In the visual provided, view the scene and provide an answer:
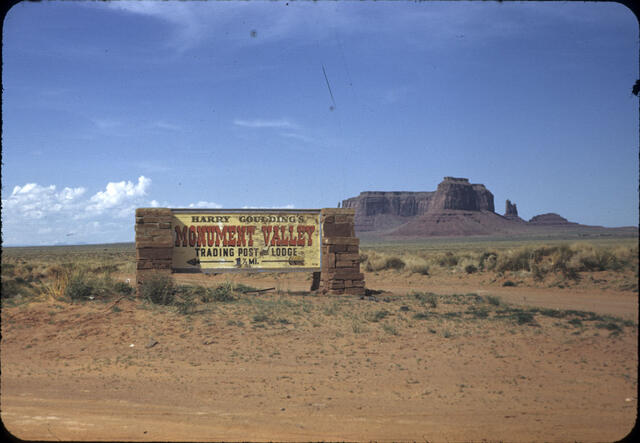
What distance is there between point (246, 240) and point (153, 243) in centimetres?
310

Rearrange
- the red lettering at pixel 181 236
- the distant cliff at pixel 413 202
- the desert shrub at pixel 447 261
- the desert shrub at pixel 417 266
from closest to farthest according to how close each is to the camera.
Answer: the red lettering at pixel 181 236 < the desert shrub at pixel 417 266 < the desert shrub at pixel 447 261 < the distant cliff at pixel 413 202

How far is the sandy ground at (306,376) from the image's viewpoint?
5.79 metres

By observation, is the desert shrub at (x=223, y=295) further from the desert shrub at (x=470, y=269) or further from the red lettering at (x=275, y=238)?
the desert shrub at (x=470, y=269)

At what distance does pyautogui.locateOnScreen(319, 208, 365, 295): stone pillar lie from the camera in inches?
628

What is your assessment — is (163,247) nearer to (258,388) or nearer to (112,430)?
(258,388)

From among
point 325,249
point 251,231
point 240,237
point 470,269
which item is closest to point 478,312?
Result: point 325,249

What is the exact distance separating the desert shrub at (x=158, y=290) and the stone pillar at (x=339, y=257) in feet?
16.9

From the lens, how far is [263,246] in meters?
16.4

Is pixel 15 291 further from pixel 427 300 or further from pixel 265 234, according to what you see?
pixel 427 300

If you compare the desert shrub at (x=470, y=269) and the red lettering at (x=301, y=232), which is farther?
the desert shrub at (x=470, y=269)

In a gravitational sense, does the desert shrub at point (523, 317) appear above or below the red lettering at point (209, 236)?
below

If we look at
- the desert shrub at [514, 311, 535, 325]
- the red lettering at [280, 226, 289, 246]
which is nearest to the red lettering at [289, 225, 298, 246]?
the red lettering at [280, 226, 289, 246]

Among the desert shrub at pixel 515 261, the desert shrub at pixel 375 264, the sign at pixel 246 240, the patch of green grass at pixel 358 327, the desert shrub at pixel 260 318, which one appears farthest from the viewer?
the desert shrub at pixel 375 264

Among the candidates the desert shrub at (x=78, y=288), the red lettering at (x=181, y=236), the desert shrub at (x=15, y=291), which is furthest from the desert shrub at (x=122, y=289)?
the desert shrub at (x=15, y=291)
